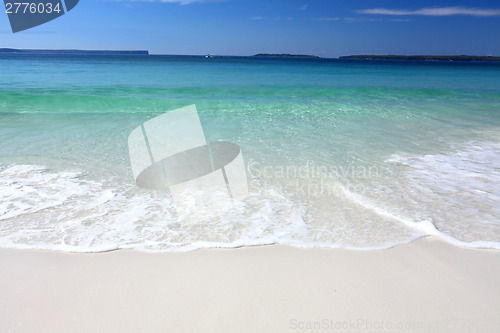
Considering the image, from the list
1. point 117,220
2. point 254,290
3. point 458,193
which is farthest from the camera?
point 458,193

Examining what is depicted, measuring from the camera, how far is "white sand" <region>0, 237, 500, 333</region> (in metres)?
1.85

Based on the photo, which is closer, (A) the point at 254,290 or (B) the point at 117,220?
(A) the point at 254,290

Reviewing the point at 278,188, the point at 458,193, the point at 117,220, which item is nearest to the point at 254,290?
the point at 117,220

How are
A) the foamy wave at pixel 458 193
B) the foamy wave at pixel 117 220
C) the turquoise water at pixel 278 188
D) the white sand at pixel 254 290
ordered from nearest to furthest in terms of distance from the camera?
the white sand at pixel 254 290 < the foamy wave at pixel 117 220 < the turquoise water at pixel 278 188 < the foamy wave at pixel 458 193

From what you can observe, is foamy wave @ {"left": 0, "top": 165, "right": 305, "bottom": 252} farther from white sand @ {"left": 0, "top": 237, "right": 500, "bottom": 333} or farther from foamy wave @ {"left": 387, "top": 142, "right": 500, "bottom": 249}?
foamy wave @ {"left": 387, "top": 142, "right": 500, "bottom": 249}

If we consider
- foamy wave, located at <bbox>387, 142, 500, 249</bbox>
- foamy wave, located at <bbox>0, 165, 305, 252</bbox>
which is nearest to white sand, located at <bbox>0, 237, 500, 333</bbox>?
foamy wave, located at <bbox>0, 165, 305, 252</bbox>

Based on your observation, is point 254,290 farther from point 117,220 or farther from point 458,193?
point 458,193

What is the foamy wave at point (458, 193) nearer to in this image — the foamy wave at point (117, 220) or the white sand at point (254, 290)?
the white sand at point (254, 290)

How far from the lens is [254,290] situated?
6.98ft

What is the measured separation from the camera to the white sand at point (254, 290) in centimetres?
185

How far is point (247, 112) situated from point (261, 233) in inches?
268

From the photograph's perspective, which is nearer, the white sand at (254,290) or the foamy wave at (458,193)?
the white sand at (254,290)

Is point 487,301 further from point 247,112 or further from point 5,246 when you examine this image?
point 247,112

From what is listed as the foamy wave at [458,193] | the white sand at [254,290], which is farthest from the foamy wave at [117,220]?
the foamy wave at [458,193]
